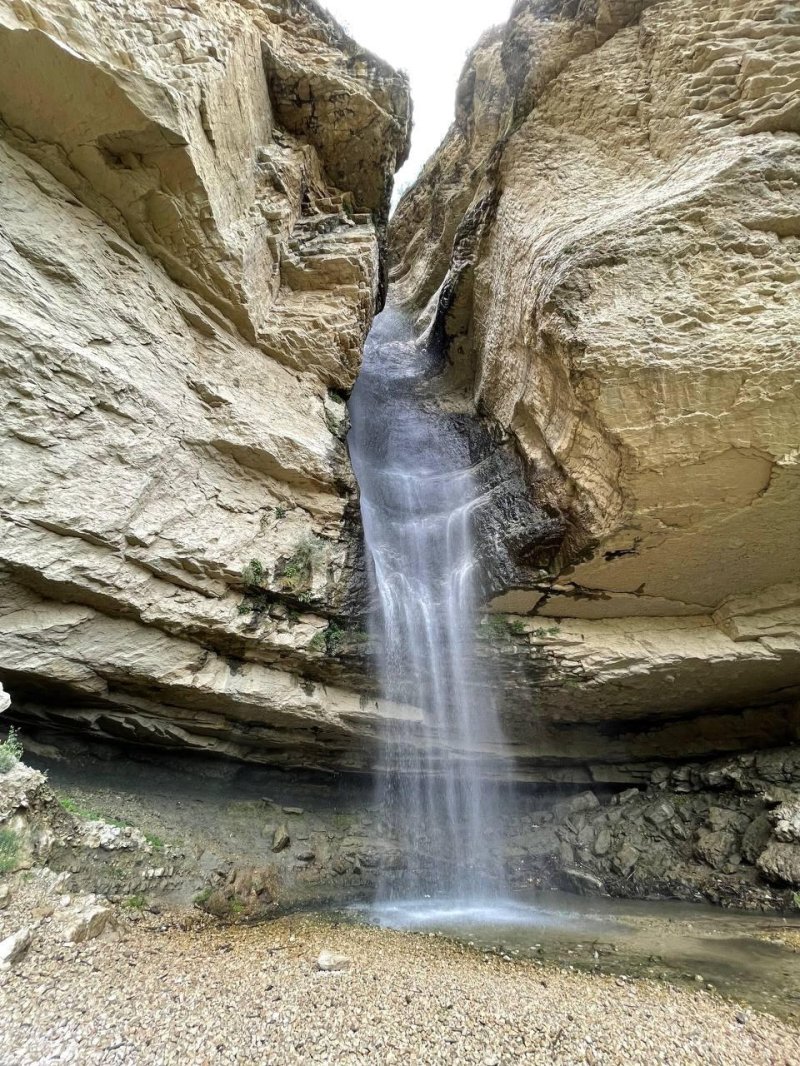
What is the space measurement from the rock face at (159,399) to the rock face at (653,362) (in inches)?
137

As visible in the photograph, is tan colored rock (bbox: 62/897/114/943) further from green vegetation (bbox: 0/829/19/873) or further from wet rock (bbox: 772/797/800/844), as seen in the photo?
wet rock (bbox: 772/797/800/844)

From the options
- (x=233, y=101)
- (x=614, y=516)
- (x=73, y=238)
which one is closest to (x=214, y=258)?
(x=73, y=238)

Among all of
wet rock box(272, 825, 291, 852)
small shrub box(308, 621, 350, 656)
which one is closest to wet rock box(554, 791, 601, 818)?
wet rock box(272, 825, 291, 852)

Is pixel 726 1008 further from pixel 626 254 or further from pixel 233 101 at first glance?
pixel 233 101

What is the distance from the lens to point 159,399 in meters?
5.77

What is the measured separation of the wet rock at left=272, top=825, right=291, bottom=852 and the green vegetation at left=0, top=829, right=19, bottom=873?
373cm

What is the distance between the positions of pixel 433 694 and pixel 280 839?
10.1 feet

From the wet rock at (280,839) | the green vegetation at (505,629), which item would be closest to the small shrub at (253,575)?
the green vegetation at (505,629)

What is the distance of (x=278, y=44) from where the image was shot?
8.85 metres

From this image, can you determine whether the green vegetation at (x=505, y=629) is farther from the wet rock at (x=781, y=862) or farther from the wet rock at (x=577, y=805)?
the wet rock at (x=781, y=862)

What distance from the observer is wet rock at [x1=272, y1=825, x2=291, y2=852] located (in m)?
6.88

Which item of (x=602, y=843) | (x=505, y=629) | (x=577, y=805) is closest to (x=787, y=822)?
(x=602, y=843)

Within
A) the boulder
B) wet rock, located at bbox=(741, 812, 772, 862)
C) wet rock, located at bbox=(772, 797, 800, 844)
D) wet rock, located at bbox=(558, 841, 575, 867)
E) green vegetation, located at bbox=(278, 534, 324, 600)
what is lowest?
wet rock, located at bbox=(558, 841, 575, 867)

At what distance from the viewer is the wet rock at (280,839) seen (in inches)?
271
